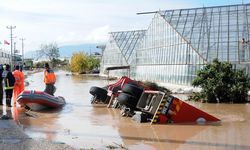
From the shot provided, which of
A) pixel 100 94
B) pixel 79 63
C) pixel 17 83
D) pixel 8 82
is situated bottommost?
pixel 100 94

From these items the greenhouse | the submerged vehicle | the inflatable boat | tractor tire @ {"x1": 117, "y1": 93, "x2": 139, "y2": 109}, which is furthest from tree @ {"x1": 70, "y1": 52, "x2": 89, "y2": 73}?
tractor tire @ {"x1": 117, "y1": 93, "x2": 139, "y2": 109}

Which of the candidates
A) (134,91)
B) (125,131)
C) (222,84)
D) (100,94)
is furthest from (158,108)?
(222,84)

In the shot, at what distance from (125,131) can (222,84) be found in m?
11.8

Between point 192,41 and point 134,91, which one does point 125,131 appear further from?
point 192,41

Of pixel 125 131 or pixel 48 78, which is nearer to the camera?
pixel 125 131

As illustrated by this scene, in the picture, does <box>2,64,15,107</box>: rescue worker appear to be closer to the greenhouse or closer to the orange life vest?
the orange life vest

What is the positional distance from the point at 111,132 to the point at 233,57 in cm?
2012

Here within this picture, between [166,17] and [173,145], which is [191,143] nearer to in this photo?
[173,145]

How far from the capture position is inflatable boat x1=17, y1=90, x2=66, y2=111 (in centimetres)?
1727

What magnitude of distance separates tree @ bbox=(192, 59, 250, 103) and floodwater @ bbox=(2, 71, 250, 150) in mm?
5653

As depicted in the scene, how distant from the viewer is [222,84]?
77.4 ft

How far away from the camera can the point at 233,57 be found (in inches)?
1216

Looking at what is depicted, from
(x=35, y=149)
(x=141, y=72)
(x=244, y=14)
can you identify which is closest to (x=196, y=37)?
(x=244, y=14)

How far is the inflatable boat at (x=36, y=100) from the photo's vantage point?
17266mm
